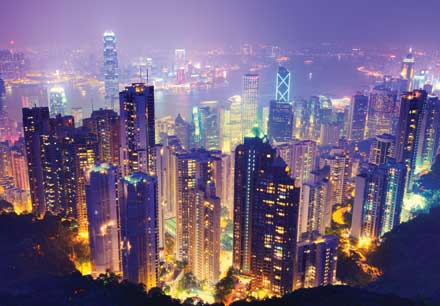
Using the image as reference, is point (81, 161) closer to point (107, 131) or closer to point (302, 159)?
point (107, 131)

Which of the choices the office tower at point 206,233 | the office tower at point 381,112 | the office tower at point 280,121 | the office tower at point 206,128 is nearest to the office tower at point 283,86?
the office tower at point 280,121

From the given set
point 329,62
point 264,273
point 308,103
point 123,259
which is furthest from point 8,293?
point 329,62

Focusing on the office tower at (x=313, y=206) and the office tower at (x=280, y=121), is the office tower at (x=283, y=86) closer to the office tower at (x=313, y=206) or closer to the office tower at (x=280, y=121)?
the office tower at (x=280, y=121)

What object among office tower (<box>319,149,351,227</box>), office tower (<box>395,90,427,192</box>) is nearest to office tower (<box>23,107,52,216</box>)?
office tower (<box>319,149,351,227</box>)

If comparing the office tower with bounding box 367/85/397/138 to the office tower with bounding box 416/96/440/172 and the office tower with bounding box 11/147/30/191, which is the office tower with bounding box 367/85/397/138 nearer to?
the office tower with bounding box 416/96/440/172

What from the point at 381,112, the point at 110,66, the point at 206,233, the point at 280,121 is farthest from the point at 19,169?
the point at 381,112

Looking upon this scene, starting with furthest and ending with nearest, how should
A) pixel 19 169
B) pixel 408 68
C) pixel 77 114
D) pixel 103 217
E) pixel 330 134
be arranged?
pixel 408 68, pixel 330 134, pixel 77 114, pixel 19 169, pixel 103 217

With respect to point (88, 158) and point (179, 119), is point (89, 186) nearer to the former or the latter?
point (88, 158)
